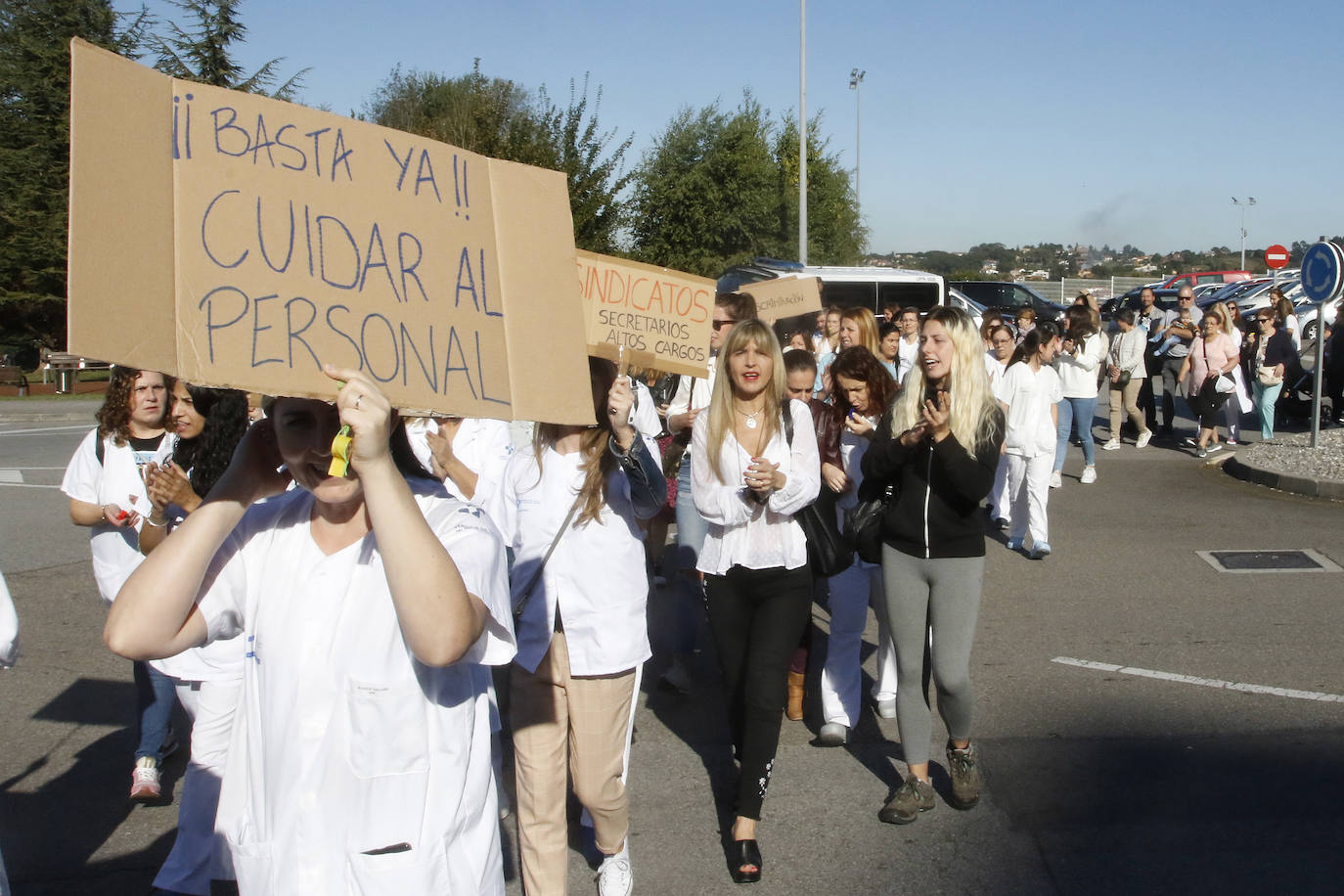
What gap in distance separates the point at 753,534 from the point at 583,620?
930 millimetres

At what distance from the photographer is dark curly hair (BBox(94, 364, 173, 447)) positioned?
181 inches

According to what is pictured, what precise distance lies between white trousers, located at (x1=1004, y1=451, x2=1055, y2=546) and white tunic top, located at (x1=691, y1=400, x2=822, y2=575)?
15.4 ft

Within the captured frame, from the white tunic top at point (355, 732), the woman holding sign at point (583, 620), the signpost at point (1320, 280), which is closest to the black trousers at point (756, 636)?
the woman holding sign at point (583, 620)

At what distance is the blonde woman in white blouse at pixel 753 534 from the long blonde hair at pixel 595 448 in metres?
0.67

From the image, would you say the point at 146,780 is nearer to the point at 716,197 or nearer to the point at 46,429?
the point at 46,429

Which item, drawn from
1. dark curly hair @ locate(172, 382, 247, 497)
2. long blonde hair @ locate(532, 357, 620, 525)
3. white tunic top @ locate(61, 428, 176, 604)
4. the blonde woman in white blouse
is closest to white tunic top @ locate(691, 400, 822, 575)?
the blonde woman in white blouse

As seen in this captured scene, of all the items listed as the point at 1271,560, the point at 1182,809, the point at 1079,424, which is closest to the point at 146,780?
the point at 1182,809

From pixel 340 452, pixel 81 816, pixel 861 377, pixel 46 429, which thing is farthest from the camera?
pixel 46 429

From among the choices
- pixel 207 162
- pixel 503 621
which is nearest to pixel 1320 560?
pixel 503 621

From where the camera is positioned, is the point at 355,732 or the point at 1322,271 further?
the point at 1322,271

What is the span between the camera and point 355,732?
2.18m

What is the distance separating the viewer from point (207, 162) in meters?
2.02

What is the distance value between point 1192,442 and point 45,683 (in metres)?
13.6

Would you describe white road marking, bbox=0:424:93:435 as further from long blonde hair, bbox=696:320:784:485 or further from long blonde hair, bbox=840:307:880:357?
A: long blonde hair, bbox=696:320:784:485
